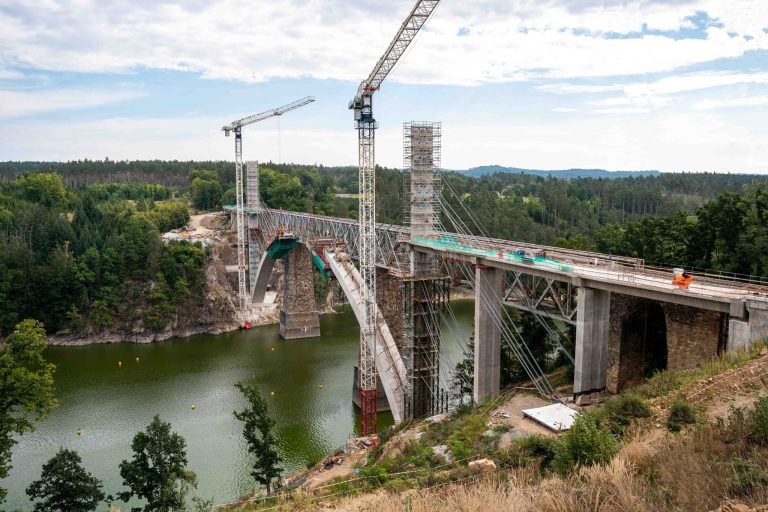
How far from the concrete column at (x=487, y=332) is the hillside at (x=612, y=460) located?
15.5 feet

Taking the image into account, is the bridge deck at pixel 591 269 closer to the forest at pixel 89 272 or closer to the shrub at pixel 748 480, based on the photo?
the shrub at pixel 748 480

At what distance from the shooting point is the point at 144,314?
170ft

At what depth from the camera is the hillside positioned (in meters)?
8.04

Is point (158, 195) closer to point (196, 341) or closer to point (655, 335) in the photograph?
point (196, 341)

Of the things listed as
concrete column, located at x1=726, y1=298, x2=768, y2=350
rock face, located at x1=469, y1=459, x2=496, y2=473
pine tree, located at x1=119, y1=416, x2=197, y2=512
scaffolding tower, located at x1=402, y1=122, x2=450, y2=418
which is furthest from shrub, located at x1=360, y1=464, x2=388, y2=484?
scaffolding tower, located at x1=402, y1=122, x2=450, y2=418

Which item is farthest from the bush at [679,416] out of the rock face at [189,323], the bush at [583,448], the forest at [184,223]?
the rock face at [189,323]

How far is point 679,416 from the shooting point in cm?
1262

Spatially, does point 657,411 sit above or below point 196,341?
above

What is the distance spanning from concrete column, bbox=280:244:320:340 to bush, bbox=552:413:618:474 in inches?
1609

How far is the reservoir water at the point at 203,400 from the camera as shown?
87.9 feet

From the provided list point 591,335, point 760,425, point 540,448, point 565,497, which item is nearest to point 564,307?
point 591,335

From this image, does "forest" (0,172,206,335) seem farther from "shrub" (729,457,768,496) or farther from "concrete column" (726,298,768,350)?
"shrub" (729,457,768,496)

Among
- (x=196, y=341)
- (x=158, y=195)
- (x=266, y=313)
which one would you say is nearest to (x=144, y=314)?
(x=196, y=341)

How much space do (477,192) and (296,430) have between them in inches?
2162
